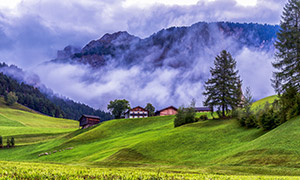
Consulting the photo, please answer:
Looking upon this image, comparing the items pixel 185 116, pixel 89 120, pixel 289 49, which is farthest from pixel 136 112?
pixel 289 49

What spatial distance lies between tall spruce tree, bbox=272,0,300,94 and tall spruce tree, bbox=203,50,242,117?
2058cm

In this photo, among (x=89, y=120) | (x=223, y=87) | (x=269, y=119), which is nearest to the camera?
(x=269, y=119)

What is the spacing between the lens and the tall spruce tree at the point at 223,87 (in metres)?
71.6

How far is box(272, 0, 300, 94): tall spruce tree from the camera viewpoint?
160ft

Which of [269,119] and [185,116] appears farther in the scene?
[185,116]

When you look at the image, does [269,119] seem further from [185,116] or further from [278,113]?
[185,116]

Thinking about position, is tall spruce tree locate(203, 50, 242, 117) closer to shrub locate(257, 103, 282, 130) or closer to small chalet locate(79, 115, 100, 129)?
shrub locate(257, 103, 282, 130)

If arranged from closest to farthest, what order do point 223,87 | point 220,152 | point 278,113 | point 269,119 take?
1. point 220,152
2. point 269,119
3. point 278,113
4. point 223,87

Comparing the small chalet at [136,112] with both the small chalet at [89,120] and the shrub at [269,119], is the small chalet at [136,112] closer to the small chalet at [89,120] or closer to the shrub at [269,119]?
the small chalet at [89,120]

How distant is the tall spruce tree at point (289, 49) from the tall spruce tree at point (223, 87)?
2058cm

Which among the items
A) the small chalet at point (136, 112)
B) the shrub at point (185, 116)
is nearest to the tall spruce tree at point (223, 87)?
the shrub at point (185, 116)

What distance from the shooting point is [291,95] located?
47188 mm

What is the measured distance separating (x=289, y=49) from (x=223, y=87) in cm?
2474

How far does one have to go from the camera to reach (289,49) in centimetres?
5003
